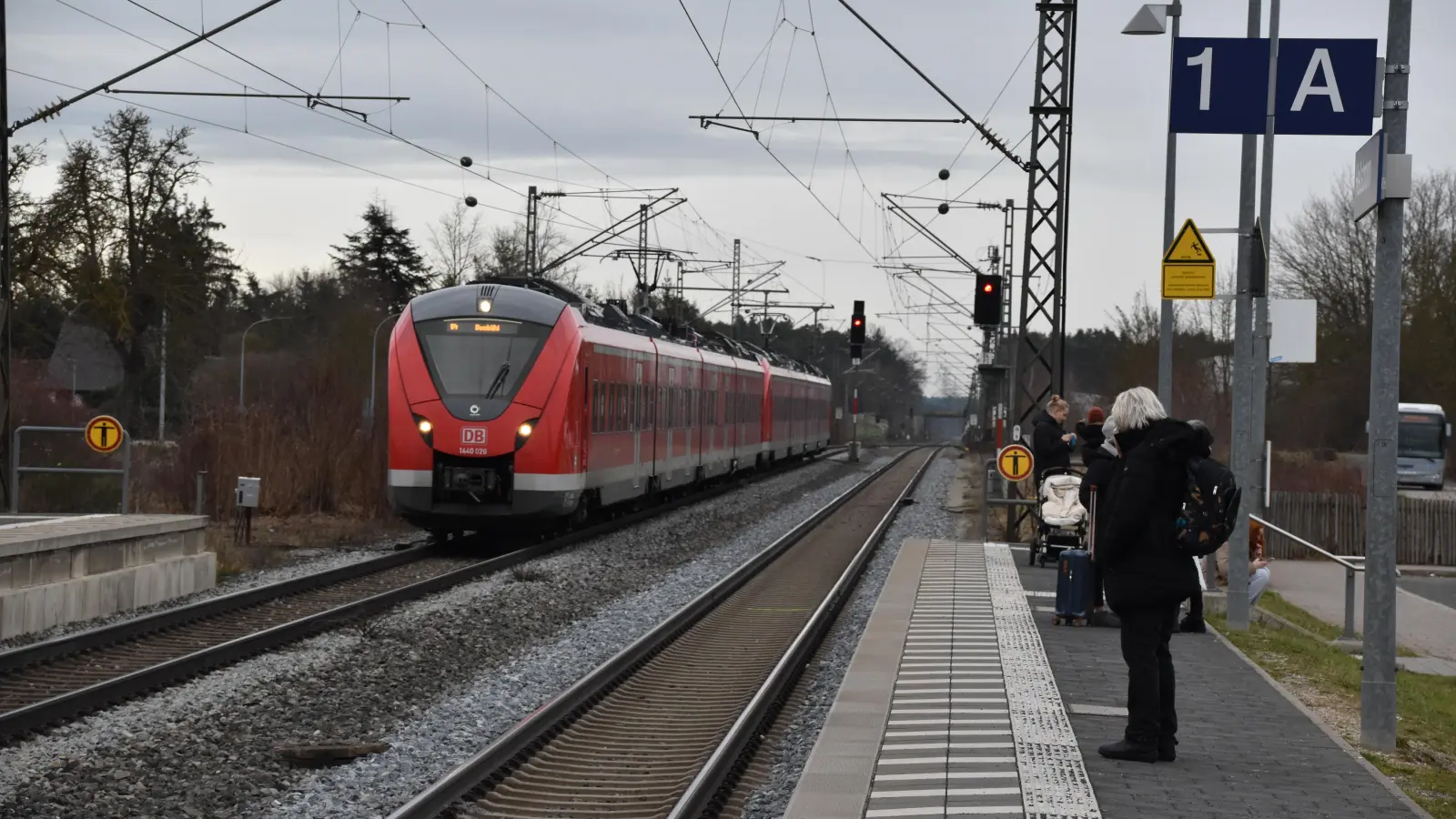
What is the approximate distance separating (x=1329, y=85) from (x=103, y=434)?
12.9 meters

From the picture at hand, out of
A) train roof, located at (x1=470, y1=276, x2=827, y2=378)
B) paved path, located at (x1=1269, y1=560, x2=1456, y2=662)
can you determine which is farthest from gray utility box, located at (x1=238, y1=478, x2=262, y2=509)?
paved path, located at (x1=1269, y1=560, x2=1456, y2=662)

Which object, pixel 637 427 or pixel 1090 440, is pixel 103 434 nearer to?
pixel 637 427

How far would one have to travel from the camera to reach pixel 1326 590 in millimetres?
23250

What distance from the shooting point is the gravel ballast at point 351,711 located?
7.94 m

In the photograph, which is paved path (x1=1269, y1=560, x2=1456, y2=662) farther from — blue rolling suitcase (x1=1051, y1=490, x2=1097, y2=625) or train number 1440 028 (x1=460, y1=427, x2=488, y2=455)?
train number 1440 028 (x1=460, y1=427, x2=488, y2=455)

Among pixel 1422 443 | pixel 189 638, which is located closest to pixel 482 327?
pixel 189 638

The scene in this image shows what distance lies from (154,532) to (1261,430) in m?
11.4

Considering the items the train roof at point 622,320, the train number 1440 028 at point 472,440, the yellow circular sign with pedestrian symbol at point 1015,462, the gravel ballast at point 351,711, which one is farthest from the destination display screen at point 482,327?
the yellow circular sign with pedestrian symbol at point 1015,462

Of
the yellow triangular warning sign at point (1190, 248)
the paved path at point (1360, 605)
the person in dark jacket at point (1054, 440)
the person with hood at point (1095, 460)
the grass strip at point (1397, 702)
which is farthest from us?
the paved path at point (1360, 605)

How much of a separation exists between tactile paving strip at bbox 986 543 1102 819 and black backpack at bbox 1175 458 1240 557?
1213 millimetres

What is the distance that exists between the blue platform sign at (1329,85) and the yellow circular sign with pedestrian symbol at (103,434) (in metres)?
12.4

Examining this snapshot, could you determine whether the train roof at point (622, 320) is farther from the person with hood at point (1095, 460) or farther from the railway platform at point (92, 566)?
the person with hood at point (1095, 460)

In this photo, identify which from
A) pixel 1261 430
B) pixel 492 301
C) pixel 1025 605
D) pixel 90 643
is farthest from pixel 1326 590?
pixel 90 643

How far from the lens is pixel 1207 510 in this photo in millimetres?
8031
